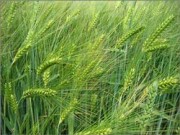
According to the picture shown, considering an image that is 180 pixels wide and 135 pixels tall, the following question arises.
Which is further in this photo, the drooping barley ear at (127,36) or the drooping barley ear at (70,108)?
the drooping barley ear at (127,36)

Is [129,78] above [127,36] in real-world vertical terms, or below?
below

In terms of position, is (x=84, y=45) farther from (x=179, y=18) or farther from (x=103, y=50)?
(x=179, y=18)

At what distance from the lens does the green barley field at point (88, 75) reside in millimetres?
1156

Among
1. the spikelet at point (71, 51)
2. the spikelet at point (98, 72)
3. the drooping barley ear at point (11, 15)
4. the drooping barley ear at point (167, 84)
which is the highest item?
the drooping barley ear at point (11, 15)

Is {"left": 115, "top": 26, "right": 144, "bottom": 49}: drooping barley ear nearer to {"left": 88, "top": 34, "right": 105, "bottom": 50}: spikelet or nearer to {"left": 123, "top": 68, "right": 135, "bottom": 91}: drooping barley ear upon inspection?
{"left": 88, "top": 34, "right": 105, "bottom": 50}: spikelet

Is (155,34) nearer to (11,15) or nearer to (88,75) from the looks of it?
(88,75)

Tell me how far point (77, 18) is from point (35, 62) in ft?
1.25

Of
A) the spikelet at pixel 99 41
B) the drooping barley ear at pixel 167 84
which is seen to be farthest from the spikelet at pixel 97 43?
the drooping barley ear at pixel 167 84

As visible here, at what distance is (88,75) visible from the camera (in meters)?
1.17

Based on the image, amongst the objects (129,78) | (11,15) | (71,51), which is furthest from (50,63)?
(11,15)

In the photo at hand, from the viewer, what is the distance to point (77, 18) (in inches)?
64.8

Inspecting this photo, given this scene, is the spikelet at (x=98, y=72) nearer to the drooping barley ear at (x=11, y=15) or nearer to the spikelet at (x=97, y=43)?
the spikelet at (x=97, y=43)

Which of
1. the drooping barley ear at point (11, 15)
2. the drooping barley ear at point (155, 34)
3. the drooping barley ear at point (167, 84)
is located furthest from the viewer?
the drooping barley ear at point (11, 15)

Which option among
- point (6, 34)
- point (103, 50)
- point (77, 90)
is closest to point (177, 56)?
point (103, 50)
